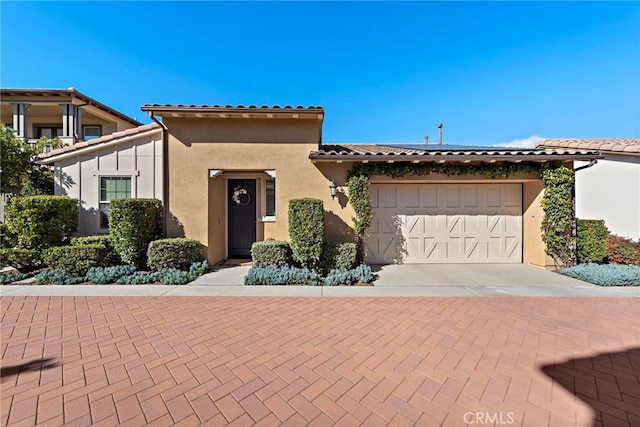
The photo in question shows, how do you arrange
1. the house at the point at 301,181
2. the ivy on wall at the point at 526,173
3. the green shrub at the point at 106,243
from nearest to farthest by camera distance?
the green shrub at the point at 106,243, the ivy on wall at the point at 526,173, the house at the point at 301,181

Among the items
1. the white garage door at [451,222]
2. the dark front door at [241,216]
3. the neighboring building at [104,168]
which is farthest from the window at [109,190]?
the white garage door at [451,222]

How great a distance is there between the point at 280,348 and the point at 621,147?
1294 centimetres

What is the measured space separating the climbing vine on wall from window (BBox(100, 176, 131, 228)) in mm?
12302

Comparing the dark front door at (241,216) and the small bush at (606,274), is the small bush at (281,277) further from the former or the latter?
the small bush at (606,274)

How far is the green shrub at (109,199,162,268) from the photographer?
6.55 meters

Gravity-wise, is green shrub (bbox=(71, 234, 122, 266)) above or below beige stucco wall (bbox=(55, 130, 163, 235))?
below

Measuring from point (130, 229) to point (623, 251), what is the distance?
13583 millimetres

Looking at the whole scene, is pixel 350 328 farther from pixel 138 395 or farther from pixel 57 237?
pixel 57 237

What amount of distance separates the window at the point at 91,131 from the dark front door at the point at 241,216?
1133cm

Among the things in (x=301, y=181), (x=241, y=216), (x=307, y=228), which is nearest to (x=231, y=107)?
(x=301, y=181)

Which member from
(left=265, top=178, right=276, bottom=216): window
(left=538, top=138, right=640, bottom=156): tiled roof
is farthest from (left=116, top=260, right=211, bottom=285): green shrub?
(left=538, top=138, right=640, bottom=156): tiled roof

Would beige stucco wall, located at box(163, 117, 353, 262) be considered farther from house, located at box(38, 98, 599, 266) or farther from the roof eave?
the roof eave

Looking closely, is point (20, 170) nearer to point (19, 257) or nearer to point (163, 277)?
point (19, 257)

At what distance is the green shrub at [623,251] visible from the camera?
23.9 ft
